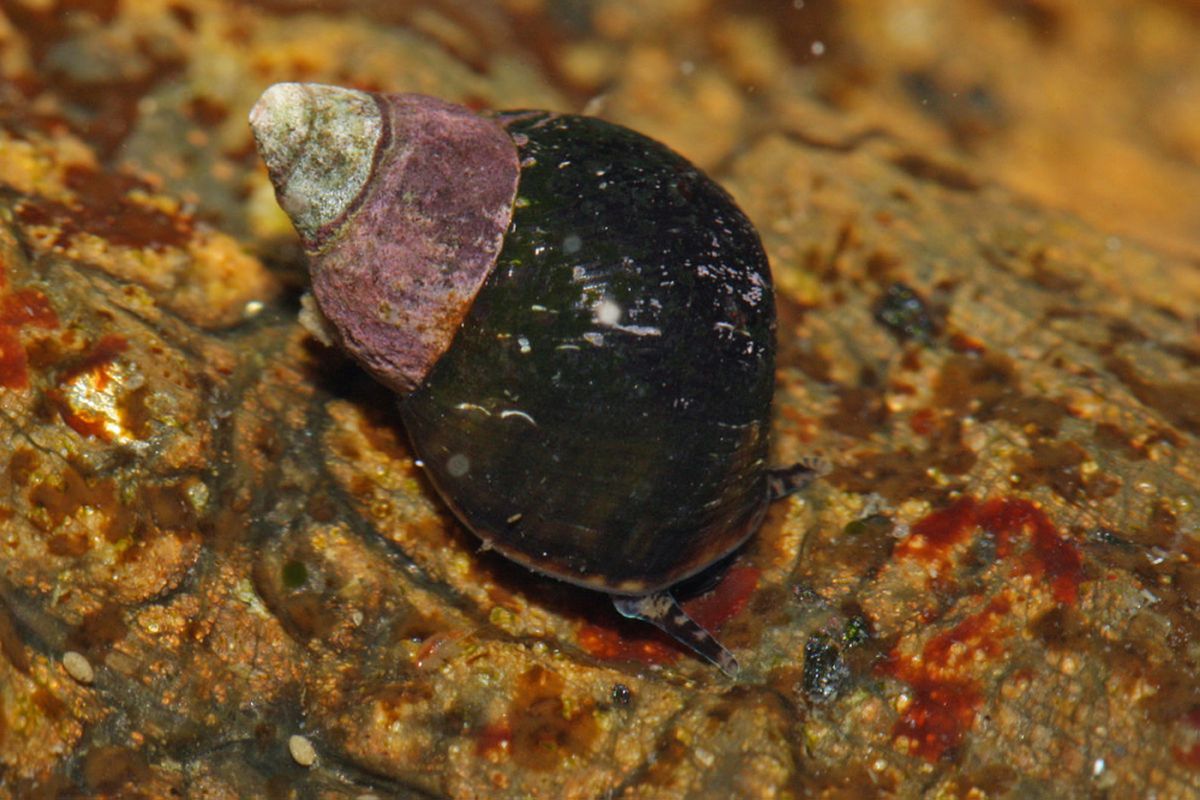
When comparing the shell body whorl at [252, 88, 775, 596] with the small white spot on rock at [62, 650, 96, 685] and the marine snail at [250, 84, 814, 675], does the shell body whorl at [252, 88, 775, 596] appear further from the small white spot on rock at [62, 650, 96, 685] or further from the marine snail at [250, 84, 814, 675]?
the small white spot on rock at [62, 650, 96, 685]

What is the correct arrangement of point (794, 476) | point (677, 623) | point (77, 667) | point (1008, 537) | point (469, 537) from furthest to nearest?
1. point (794, 476)
2. point (469, 537)
3. point (1008, 537)
4. point (677, 623)
5. point (77, 667)

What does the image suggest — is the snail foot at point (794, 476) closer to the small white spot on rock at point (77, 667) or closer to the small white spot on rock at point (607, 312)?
the small white spot on rock at point (607, 312)

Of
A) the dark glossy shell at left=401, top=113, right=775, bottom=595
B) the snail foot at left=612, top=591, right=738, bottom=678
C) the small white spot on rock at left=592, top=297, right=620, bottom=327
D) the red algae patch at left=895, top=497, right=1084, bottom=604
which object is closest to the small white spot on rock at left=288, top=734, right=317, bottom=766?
the dark glossy shell at left=401, top=113, right=775, bottom=595

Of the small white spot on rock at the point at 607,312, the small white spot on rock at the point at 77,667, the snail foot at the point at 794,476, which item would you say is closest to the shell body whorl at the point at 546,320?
the small white spot on rock at the point at 607,312

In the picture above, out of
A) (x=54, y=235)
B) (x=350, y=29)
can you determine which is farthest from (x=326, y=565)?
(x=350, y=29)

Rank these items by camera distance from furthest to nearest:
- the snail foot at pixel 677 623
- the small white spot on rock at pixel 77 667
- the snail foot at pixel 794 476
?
the snail foot at pixel 794 476 → the snail foot at pixel 677 623 → the small white spot on rock at pixel 77 667

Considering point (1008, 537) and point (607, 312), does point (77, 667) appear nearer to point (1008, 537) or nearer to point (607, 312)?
point (607, 312)

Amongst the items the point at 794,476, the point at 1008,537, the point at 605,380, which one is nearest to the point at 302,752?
the point at 605,380
